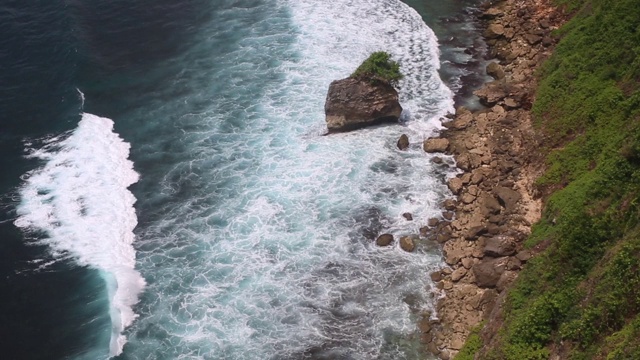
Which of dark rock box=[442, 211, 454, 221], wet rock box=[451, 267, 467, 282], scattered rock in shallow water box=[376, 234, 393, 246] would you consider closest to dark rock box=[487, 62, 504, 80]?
dark rock box=[442, 211, 454, 221]

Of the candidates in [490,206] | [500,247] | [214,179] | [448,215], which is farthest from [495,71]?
[214,179]

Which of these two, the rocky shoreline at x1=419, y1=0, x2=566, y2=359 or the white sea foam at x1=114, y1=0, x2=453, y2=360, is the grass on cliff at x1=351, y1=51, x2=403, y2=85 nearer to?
the white sea foam at x1=114, y1=0, x2=453, y2=360

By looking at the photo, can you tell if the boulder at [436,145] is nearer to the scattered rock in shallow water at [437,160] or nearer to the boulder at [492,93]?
the scattered rock in shallow water at [437,160]

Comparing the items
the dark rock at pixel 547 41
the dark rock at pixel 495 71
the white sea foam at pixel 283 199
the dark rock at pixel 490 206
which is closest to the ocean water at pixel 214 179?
the white sea foam at pixel 283 199

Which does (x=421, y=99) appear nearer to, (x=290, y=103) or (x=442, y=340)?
(x=290, y=103)

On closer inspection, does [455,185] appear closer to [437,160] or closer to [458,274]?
[437,160]

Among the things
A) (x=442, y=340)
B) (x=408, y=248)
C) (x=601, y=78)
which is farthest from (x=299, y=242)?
(x=601, y=78)
